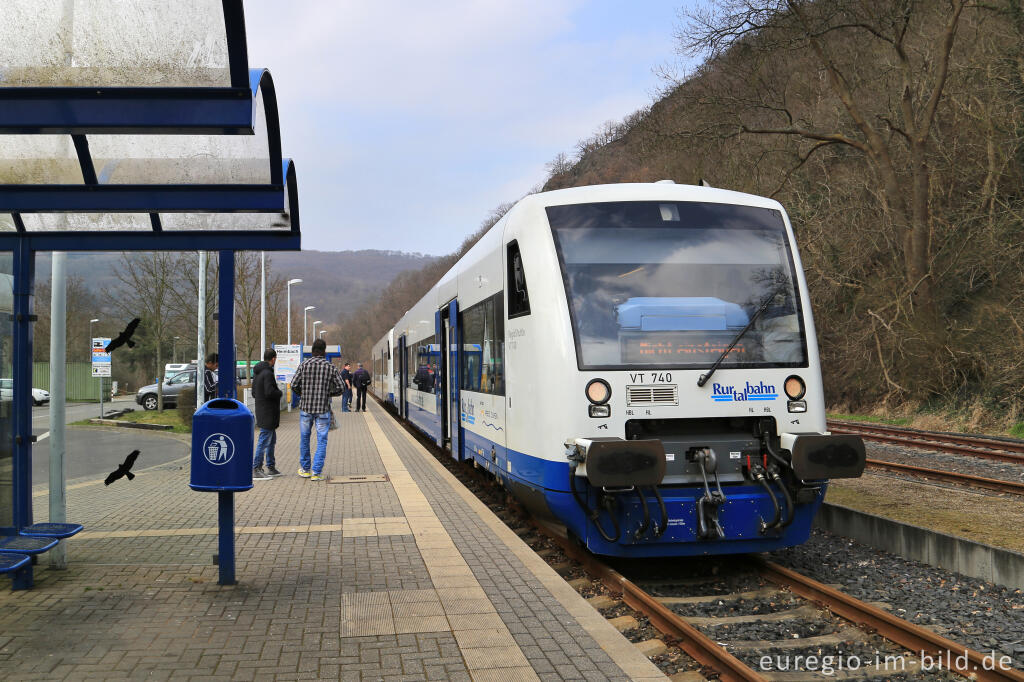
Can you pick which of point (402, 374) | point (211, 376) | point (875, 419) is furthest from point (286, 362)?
point (875, 419)

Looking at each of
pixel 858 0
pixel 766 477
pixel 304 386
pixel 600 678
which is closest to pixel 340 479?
pixel 304 386

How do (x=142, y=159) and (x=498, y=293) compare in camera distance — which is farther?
(x=498, y=293)

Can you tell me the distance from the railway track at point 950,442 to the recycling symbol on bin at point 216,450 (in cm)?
1016

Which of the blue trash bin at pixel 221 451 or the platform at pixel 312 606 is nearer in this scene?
the platform at pixel 312 606

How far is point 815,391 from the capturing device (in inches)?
274

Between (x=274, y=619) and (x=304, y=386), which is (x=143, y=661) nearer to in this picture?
(x=274, y=619)

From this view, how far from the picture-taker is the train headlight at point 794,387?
6895mm

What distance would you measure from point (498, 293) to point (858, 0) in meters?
17.4

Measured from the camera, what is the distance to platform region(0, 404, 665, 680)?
14.4 feet

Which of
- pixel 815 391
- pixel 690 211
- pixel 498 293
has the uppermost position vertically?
pixel 690 211

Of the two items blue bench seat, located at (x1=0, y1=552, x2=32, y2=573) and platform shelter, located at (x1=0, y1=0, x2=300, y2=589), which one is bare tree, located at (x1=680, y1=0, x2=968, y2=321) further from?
blue bench seat, located at (x1=0, y1=552, x2=32, y2=573)

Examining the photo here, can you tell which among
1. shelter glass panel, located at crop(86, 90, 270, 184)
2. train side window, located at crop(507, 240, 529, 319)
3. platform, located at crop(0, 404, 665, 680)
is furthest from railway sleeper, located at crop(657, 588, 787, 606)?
shelter glass panel, located at crop(86, 90, 270, 184)

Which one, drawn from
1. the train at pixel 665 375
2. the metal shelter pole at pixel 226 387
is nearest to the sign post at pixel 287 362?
the train at pixel 665 375

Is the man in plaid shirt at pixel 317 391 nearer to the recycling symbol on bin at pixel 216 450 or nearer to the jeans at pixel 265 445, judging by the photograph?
the jeans at pixel 265 445
